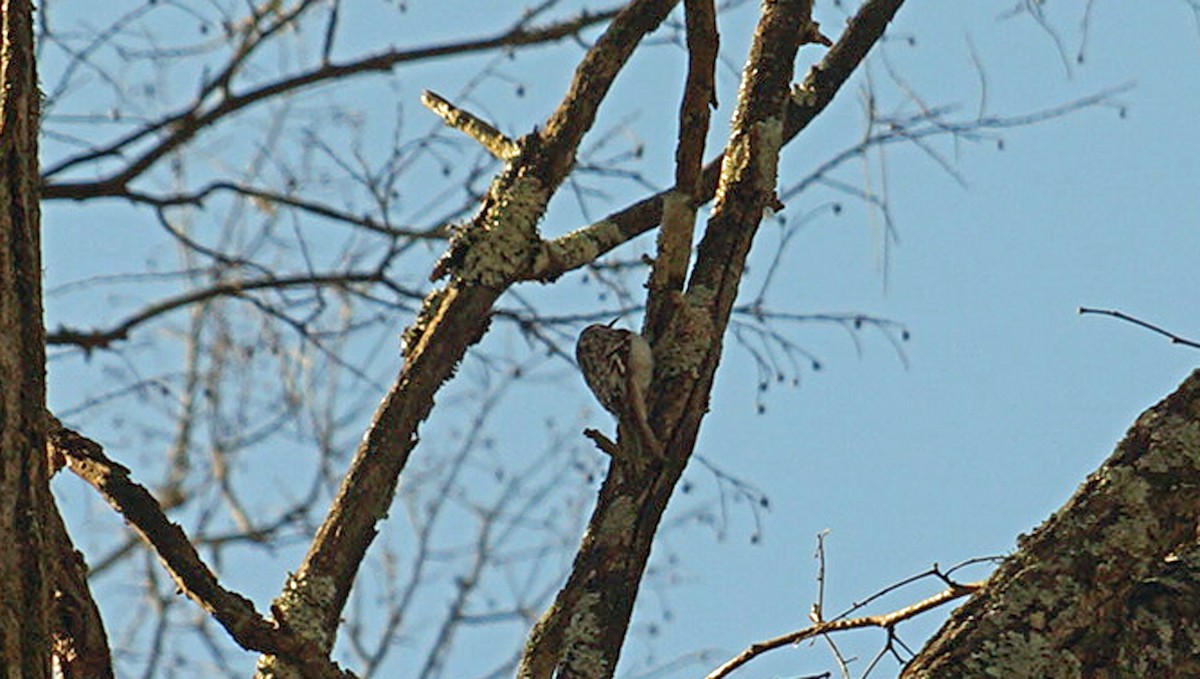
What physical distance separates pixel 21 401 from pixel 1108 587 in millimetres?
1392

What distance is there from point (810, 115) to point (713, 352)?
0.73 metres

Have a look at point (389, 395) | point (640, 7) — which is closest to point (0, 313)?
point (389, 395)

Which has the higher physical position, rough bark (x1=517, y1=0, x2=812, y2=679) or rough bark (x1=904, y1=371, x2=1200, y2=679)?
rough bark (x1=517, y1=0, x2=812, y2=679)

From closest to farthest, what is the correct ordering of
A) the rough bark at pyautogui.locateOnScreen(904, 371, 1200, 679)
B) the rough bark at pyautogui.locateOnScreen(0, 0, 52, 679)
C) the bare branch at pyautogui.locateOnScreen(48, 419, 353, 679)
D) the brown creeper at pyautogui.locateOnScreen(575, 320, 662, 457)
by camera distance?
the rough bark at pyautogui.locateOnScreen(0, 0, 52, 679)
the rough bark at pyautogui.locateOnScreen(904, 371, 1200, 679)
the bare branch at pyautogui.locateOnScreen(48, 419, 353, 679)
the brown creeper at pyautogui.locateOnScreen(575, 320, 662, 457)

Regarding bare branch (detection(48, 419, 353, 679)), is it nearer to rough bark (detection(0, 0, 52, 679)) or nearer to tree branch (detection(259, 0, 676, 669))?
tree branch (detection(259, 0, 676, 669))

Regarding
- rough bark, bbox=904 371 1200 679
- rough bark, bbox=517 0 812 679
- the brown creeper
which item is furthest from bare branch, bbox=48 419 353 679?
rough bark, bbox=904 371 1200 679

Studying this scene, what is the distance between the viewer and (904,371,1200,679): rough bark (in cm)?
262

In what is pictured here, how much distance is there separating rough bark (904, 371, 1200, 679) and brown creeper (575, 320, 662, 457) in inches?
20.3

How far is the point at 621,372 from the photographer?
363 cm

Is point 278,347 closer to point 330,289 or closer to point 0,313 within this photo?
point 330,289

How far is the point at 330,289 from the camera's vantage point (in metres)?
6.93

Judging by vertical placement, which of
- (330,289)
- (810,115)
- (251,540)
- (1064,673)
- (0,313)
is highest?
(251,540)

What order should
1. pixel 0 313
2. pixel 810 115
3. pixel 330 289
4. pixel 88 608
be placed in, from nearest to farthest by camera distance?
pixel 0 313 < pixel 88 608 < pixel 810 115 < pixel 330 289

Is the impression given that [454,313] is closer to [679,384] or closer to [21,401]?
[679,384]
